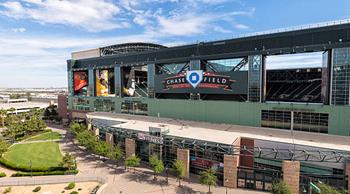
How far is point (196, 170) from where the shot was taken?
36969 millimetres

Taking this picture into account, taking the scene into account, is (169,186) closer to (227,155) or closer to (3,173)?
(227,155)

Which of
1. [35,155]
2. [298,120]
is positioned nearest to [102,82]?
[35,155]

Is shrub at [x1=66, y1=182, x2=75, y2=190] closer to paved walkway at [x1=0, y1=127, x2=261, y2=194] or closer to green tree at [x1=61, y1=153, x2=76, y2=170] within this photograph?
paved walkway at [x1=0, y1=127, x2=261, y2=194]

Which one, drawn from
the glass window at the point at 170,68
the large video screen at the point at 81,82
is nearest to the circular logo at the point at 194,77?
the glass window at the point at 170,68

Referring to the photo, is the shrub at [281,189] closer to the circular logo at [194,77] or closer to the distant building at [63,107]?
the circular logo at [194,77]

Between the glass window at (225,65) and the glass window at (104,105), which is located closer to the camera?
the glass window at (225,65)

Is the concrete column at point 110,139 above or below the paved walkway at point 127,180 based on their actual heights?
above

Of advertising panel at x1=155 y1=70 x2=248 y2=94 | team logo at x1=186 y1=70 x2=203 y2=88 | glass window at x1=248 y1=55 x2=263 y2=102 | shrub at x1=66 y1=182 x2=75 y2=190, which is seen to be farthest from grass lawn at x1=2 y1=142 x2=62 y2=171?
glass window at x1=248 y1=55 x2=263 y2=102

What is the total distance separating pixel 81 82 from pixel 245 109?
181 feet

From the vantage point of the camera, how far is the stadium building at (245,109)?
3209 centimetres

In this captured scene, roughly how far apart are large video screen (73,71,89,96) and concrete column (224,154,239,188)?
57.2m

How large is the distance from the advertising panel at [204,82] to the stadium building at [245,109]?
0.70 ft

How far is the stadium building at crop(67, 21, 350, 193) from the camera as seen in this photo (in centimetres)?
3209

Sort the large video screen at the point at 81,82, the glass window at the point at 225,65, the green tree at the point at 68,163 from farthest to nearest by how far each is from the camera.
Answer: the large video screen at the point at 81,82, the glass window at the point at 225,65, the green tree at the point at 68,163
